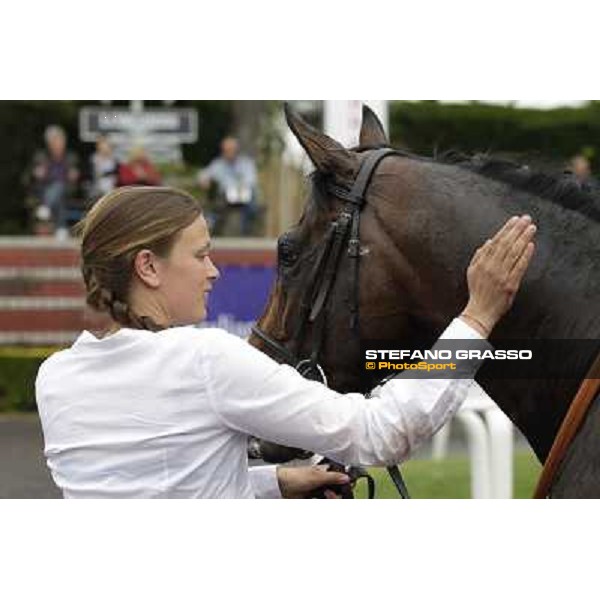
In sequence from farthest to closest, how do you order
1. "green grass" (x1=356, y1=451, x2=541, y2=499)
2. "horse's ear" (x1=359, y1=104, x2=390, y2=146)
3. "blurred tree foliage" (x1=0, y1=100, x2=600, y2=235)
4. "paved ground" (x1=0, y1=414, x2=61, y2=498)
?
"blurred tree foliage" (x1=0, y1=100, x2=600, y2=235) < "green grass" (x1=356, y1=451, x2=541, y2=499) < "paved ground" (x1=0, y1=414, x2=61, y2=498) < "horse's ear" (x1=359, y1=104, x2=390, y2=146)

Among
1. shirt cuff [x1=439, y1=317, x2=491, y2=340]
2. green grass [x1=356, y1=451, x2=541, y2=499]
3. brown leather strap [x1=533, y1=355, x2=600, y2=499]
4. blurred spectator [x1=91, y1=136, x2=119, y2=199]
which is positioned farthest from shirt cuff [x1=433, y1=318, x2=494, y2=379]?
blurred spectator [x1=91, y1=136, x2=119, y2=199]

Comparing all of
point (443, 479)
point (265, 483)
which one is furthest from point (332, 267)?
point (443, 479)

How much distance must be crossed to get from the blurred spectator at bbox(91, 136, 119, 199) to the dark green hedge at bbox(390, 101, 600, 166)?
144 inches

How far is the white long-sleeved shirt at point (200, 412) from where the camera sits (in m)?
2.65

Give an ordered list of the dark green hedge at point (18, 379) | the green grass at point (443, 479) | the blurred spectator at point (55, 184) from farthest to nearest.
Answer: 1. the blurred spectator at point (55, 184)
2. the dark green hedge at point (18, 379)
3. the green grass at point (443, 479)

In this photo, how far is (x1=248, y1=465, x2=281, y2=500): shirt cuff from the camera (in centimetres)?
312

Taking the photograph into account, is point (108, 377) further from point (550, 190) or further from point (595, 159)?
point (595, 159)

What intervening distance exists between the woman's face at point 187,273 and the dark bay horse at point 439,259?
0.84 m

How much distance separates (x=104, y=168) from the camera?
49.8 feet

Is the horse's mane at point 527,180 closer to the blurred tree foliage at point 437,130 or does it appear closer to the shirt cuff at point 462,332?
the shirt cuff at point 462,332

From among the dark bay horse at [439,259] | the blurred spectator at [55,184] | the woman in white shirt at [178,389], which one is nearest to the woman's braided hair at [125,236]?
the woman in white shirt at [178,389]

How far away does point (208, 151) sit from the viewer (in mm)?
20516

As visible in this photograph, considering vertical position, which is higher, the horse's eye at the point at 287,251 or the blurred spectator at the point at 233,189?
the horse's eye at the point at 287,251

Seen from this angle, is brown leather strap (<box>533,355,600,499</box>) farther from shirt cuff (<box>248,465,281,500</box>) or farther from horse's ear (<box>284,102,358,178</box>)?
horse's ear (<box>284,102,358,178</box>)
